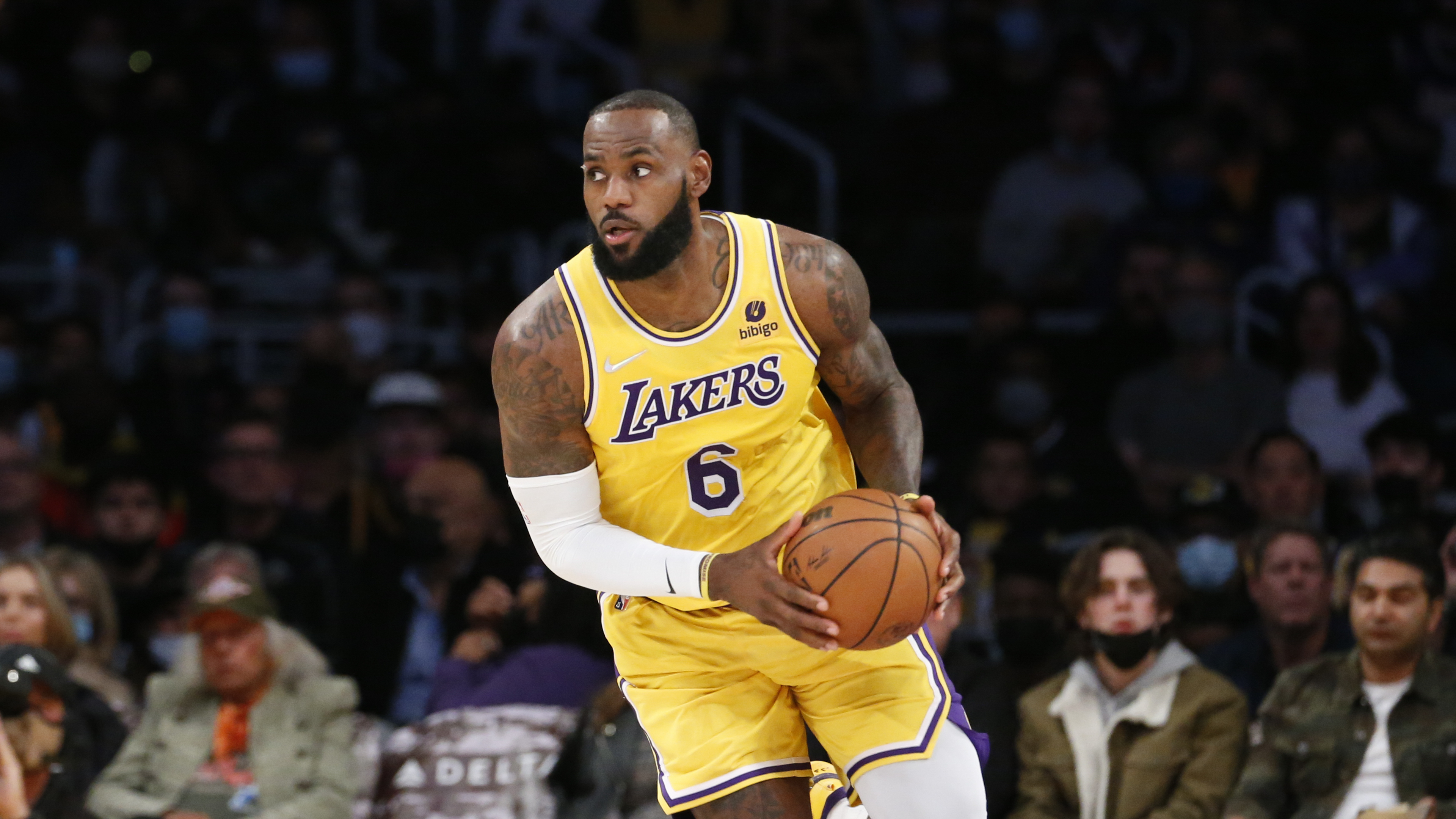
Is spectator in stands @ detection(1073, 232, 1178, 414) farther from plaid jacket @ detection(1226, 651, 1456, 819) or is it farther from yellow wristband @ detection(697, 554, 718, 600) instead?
yellow wristband @ detection(697, 554, 718, 600)

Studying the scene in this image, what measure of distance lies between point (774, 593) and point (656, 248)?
77 centimetres

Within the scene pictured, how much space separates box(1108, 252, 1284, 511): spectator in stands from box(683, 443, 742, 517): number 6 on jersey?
11.9ft

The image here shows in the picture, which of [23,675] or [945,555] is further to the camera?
[23,675]

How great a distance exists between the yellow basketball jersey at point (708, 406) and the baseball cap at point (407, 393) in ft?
12.9

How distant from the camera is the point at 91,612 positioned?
693cm

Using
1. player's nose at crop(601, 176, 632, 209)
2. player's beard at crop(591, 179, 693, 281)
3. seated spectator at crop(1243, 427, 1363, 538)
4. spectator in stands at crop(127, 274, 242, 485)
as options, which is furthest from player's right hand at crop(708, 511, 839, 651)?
spectator in stands at crop(127, 274, 242, 485)

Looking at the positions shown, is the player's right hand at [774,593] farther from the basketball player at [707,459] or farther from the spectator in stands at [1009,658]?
the spectator in stands at [1009,658]

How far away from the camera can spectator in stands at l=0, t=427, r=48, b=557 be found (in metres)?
7.55

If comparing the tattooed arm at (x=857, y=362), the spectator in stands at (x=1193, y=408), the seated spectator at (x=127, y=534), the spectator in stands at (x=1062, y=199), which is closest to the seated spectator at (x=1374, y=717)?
the spectator in stands at (x=1193, y=408)

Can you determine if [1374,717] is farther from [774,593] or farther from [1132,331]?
[1132,331]

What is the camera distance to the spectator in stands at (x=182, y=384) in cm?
852

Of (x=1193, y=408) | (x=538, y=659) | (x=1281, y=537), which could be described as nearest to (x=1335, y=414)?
(x=1193, y=408)

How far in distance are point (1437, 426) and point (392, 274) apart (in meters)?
5.05

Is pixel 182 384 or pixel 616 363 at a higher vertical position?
pixel 182 384
